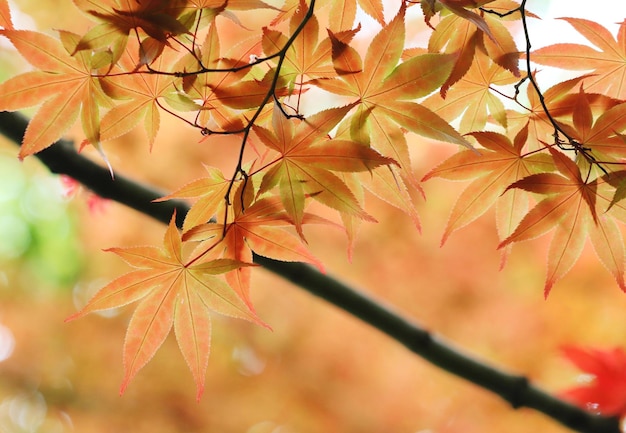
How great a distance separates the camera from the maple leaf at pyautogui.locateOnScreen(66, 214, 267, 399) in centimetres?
53

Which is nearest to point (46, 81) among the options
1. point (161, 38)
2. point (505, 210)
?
point (161, 38)

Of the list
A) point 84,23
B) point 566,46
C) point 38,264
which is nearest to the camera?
point 566,46

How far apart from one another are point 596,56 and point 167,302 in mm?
547

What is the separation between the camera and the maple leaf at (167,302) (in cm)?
53

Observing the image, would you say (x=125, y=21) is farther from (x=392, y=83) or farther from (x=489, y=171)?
(x=489, y=171)

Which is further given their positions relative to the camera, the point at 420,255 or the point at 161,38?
the point at 420,255

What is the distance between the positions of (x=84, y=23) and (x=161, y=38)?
7.62 ft

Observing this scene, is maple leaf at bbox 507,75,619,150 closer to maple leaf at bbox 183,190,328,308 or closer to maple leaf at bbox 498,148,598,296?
maple leaf at bbox 498,148,598,296

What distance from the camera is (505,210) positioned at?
60cm

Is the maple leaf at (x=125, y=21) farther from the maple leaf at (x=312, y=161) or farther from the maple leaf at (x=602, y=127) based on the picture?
the maple leaf at (x=602, y=127)

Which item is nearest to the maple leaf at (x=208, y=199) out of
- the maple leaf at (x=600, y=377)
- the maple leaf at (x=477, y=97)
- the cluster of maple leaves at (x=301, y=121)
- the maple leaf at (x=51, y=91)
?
the cluster of maple leaves at (x=301, y=121)

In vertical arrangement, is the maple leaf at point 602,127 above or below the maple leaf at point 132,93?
above

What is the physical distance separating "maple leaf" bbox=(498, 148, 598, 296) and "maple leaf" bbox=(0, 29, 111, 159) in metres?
0.40

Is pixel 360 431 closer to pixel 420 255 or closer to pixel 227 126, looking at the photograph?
pixel 420 255
